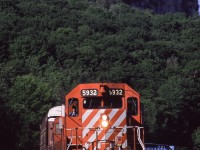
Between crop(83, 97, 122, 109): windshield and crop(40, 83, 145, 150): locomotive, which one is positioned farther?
crop(83, 97, 122, 109): windshield

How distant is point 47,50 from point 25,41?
518cm

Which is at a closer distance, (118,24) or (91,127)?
(91,127)

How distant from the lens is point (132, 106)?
22938 millimetres

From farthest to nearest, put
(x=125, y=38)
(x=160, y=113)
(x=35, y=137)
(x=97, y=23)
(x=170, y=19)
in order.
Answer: (x=170, y=19) < (x=97, y=23) < (x=125, y=38) < (x=160, y=113) < (x=35, y=137)

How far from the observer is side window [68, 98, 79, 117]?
72.6 ft

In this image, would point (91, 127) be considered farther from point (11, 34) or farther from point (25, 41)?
point (11, 34)

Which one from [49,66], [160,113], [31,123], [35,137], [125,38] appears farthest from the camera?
[125,38]

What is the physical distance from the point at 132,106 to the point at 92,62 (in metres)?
100

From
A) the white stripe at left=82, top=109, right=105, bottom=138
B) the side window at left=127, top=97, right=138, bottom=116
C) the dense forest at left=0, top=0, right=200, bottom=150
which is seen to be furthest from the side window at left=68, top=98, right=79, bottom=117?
the dense forest at left=0, top=0, right=200, bottom=150

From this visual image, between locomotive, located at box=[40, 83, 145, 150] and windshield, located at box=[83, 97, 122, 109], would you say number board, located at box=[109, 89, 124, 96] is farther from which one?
windshield, located at box=[83, 97, 122, 109]

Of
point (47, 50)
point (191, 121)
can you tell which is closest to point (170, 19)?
point (47, 50)

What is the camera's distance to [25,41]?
394ft

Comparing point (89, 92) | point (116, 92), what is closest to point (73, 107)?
point (89, 92)

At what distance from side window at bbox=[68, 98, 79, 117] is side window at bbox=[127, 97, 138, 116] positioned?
1848 millimetres
